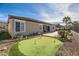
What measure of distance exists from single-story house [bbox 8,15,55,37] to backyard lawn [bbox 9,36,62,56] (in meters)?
0.10

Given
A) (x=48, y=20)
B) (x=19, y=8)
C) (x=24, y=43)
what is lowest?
(x=24, y=43)

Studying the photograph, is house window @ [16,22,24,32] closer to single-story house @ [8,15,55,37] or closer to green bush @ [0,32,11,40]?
single-story house @ [8,15,55,37]

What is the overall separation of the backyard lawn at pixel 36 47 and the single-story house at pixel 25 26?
0.10 m

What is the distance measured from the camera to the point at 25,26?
221cm

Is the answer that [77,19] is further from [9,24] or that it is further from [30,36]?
[9,24]

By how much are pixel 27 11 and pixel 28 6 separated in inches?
2.5

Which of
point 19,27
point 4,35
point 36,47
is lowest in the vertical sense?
point 36,47

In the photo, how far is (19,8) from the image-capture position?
2.16 m

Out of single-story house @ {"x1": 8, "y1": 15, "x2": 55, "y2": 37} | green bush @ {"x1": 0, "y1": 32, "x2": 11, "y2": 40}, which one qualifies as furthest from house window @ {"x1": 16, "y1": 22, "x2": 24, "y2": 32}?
green bush @ {"x1": 0, "y1": 32, "x2": 11, "y2": 40}

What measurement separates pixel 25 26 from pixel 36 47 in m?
0.30

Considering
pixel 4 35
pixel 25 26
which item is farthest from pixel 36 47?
pixel 4 35

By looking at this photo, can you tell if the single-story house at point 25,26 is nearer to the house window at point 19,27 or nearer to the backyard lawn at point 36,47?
the house window at point 19,27

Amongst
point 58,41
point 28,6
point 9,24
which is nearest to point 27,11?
point 28,6

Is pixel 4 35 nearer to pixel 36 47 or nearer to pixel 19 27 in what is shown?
pixel 19 27
